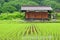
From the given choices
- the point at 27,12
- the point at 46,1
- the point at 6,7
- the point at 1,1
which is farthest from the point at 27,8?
the point at 46,1

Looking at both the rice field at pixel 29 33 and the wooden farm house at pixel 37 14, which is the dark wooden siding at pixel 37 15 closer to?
the wooden farm house at pixel 37 14

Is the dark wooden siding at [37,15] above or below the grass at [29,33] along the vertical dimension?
below

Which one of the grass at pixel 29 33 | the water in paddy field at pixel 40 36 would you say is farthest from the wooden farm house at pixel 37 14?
the water in paddy field at pixel 40 36

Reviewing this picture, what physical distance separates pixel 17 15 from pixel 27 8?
2329mm

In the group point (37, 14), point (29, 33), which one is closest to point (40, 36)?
point (29, 33)

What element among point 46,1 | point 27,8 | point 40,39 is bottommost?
point 46,1

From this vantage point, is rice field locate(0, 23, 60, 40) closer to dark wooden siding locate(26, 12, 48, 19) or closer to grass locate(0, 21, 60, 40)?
grass locate(0, 21, 60, 40)

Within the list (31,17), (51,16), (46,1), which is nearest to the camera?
(31,17)

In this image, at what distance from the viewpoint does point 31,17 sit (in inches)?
722

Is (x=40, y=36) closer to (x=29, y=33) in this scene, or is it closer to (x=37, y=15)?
(x=29, y=33)

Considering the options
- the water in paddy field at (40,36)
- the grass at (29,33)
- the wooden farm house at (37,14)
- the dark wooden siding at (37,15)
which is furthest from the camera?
the dark wooden siding at (37,15)

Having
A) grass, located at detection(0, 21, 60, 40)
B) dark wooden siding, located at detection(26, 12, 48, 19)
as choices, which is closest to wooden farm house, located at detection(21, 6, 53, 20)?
dark wooden siding, located at detection(26, 12, 48, 19)

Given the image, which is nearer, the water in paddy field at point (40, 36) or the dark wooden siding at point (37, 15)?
the water in paddy field at point (40, 36)

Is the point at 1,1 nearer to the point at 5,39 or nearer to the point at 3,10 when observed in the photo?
the point at 3,10
